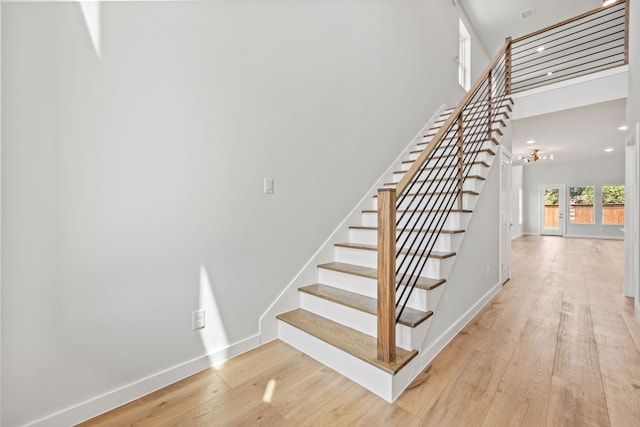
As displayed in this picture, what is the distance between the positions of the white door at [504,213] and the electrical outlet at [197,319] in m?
3.69

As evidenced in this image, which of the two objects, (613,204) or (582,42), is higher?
(582,42)

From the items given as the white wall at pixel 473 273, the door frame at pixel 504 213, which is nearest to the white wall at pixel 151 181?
the white wall at pixel 473 273

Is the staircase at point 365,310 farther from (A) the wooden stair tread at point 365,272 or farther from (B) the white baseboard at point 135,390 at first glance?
(B) the white baseboard at point 135,390

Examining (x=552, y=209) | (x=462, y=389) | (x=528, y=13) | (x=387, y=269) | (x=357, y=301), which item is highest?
(x=528, y=13)

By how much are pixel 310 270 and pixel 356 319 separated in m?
0.69

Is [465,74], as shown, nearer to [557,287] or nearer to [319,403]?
[557,287]

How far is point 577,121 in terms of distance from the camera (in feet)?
16.3

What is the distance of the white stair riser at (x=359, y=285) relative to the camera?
1.97m

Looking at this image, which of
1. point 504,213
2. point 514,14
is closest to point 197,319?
point 504,213

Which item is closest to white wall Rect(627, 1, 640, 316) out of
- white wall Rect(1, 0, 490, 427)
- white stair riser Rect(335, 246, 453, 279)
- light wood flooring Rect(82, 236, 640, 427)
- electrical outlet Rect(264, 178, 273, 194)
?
light wood flooring Rect(82, 236, 640, 427)

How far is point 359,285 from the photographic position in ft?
7.64

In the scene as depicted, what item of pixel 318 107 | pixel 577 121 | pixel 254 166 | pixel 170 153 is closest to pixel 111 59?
pixel 170 153

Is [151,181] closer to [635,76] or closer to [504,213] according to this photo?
[504,213]

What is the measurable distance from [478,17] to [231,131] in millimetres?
6614
